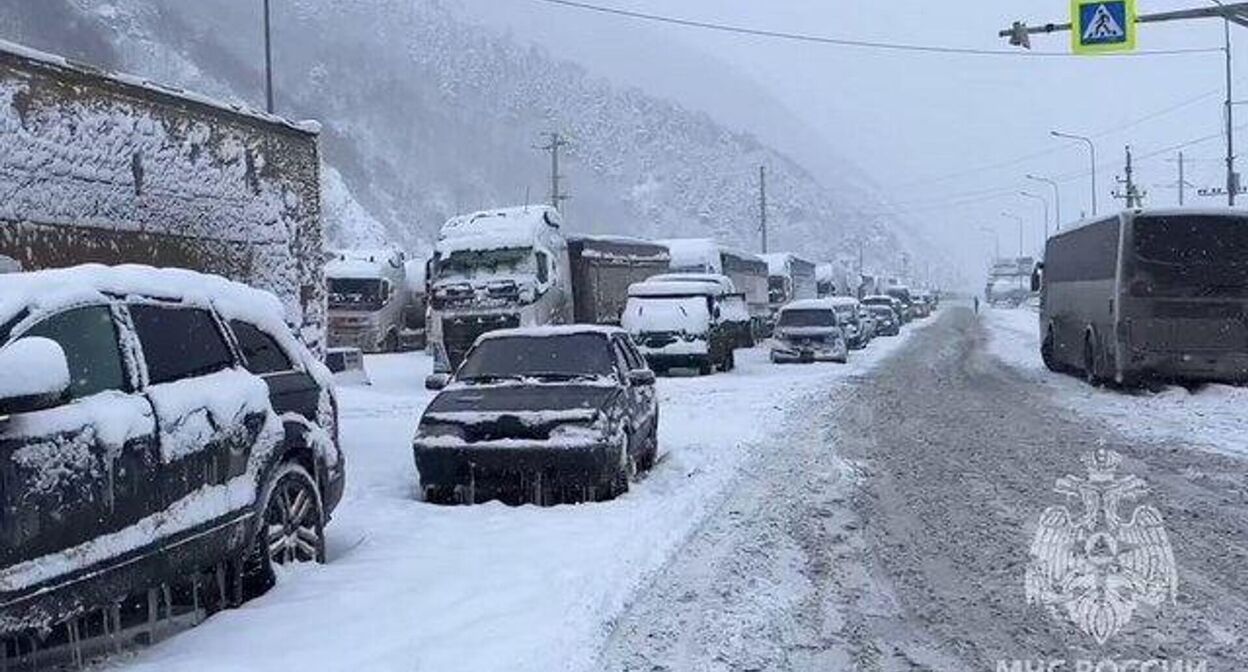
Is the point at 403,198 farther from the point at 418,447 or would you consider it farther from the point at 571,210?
the point at 418,447

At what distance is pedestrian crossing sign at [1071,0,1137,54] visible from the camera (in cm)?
1652

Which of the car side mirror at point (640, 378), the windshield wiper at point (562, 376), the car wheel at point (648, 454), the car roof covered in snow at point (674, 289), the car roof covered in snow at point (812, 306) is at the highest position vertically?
the car roof covered in snow at point (674, 289)

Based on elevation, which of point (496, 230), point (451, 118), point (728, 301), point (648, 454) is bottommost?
point (648, 454)

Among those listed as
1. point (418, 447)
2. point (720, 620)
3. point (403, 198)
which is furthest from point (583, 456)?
point (403, 198)

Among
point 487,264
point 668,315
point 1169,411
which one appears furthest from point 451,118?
point 1169,411

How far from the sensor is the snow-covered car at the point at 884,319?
51.3 meters

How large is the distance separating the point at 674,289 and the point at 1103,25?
40.9 ft

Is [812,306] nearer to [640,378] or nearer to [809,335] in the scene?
[809,335]

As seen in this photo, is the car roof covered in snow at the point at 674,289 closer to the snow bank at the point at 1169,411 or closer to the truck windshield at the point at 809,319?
the truck windshield at the point at 809,319

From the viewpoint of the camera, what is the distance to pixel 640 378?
10.9 m

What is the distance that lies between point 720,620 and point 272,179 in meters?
7.60

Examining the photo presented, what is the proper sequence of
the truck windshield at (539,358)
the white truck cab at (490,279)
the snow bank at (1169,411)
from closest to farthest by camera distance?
the truck windshield at (539,358)
the snow bank at (1169,411)
the white truck cab at (490,279)

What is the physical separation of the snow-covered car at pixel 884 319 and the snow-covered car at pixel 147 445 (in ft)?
151

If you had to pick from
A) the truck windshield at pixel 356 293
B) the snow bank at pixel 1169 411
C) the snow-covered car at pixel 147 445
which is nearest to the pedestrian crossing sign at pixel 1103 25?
the snow bank at pixel 1169 411
